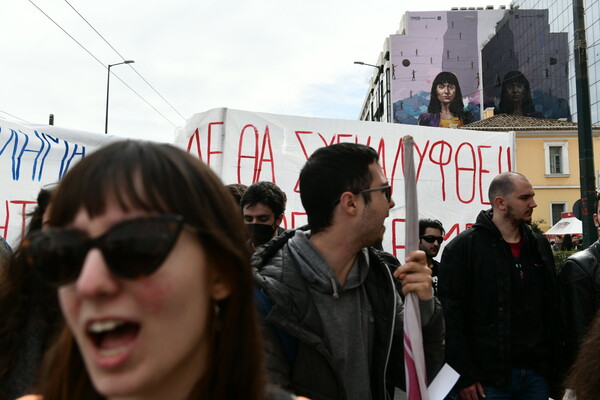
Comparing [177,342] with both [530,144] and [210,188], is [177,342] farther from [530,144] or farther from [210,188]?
[530,144]

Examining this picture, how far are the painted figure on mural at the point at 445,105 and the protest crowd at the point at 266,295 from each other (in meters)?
51.1

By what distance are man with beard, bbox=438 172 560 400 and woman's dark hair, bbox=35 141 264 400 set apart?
8.23 feet

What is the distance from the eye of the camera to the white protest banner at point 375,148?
18.3 feet

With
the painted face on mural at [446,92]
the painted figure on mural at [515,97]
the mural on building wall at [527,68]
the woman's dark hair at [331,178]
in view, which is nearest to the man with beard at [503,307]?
the woman's dark hair at [331,178]

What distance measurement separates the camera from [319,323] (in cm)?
214

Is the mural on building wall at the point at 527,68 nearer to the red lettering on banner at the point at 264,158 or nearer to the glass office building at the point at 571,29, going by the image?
the glass office building at the point at 571,29

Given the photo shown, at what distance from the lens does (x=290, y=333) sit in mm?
2049

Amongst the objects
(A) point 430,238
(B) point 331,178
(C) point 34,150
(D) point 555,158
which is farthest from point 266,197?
(D) point 555,158

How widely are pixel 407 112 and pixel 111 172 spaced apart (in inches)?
2153

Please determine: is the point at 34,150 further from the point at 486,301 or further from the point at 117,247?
the point at 117,247

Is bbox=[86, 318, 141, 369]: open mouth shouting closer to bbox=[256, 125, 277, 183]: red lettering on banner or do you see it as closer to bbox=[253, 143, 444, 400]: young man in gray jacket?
bbox=[253, 143, 444, 400]: young man in gray jacket

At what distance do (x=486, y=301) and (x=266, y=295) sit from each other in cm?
184

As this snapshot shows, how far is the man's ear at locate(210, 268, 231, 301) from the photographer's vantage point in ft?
3.60

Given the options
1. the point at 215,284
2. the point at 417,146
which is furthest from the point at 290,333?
the point at 417,146
